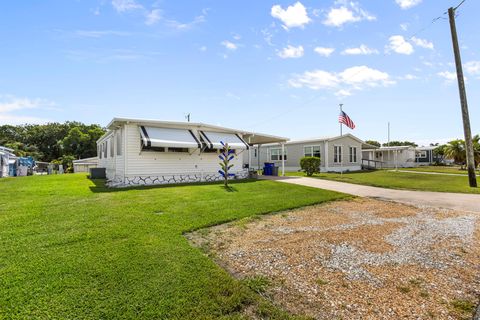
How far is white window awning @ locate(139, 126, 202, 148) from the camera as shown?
11977mm

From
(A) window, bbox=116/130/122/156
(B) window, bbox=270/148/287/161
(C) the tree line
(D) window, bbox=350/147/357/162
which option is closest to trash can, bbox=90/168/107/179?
(A) window, bbox=116/130/122/156

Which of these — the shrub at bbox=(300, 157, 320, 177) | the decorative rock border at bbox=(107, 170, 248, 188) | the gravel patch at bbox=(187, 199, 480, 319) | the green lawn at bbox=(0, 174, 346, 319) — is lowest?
the gravel patch at bbox=(187, 199, 480, 319)

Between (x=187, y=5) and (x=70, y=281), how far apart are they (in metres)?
10.5

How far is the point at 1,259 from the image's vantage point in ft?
12.2

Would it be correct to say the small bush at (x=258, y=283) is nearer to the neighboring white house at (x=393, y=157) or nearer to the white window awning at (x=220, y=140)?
the white window awning at (x=220, y=140)

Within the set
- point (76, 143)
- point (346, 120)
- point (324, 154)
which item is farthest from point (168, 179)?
point (76, 143)

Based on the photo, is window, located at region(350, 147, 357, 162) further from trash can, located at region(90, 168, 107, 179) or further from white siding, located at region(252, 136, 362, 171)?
trash can, located at region(90, 168, 107, 179)

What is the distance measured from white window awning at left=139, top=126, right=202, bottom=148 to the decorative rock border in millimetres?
1779

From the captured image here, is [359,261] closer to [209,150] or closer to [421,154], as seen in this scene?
[209,150]

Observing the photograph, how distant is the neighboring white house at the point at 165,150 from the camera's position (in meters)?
12.3

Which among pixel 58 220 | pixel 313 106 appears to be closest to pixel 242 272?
pixel 58 220

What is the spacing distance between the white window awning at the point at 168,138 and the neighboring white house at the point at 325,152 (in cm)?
1125

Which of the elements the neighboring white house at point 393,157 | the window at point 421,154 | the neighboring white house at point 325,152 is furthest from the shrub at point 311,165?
the window at point 421,154

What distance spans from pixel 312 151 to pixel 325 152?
4.57ft
